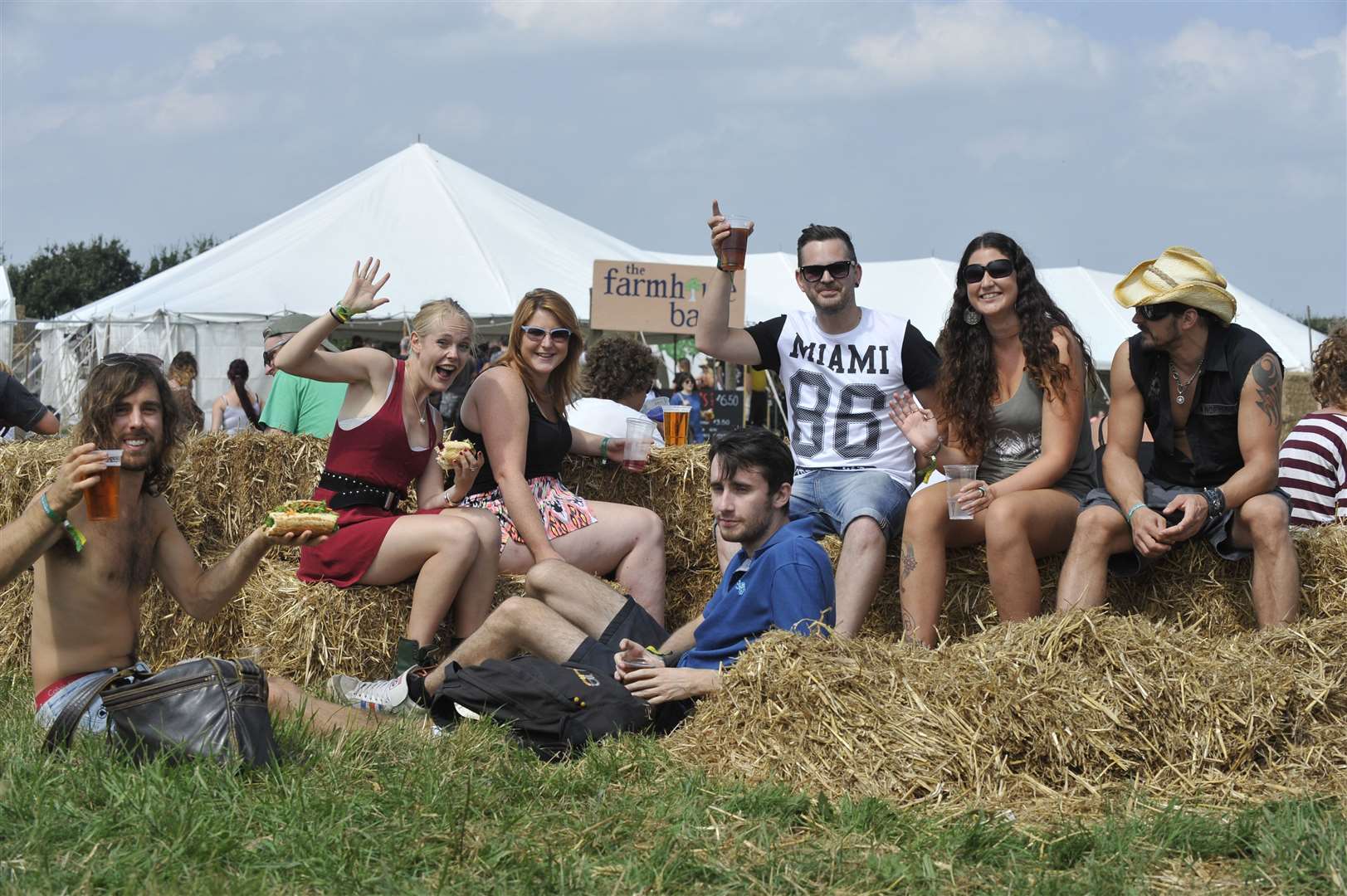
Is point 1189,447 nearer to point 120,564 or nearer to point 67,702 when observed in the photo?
point 120,564

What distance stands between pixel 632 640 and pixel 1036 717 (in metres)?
1.54

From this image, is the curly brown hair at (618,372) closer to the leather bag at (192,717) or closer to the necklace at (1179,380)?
the necklace at (1179,380)

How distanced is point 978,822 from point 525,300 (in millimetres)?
3149

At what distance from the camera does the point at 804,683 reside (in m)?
3.76

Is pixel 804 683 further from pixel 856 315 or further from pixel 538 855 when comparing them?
pixel 856 315

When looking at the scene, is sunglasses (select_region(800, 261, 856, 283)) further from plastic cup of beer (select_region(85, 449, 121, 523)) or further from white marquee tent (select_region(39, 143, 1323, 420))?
white marquee tent (select_region(39, 143, 1323, 420))

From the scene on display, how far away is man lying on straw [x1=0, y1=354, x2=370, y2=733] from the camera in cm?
388

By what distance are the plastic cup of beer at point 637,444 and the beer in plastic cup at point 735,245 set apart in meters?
1.29

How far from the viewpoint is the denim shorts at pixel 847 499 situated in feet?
15.7

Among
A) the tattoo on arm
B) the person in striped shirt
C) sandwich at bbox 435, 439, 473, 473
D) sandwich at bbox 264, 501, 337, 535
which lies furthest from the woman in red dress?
the person in striped shirt

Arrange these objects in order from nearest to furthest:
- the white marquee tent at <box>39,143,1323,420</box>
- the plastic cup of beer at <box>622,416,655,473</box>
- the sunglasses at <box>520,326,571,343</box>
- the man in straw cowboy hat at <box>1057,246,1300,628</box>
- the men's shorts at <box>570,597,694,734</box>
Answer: the men's shorts at <box>570,597,694,734</box>
the man in straw cowboy hat at <box>1057,246,1300,628</box>
the sunglasses at <box>520,326,571,343</box>
the plastic cup of beer at <box>622,416,655,473</box>
the white marquee tent at <box>39,143,1323,420</box>

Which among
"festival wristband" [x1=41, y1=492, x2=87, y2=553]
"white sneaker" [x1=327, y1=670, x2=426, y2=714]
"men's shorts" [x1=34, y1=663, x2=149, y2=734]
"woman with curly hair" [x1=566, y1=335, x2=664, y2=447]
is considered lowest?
"white sneaker" [x1=327, y1=670, x2=426, y2=714]

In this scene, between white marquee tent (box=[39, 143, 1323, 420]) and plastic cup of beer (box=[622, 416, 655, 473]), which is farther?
white marquee tent (box=[39, 143, 1323, 420])

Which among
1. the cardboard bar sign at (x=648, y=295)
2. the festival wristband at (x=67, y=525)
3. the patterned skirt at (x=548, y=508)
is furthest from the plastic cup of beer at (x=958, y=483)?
the cardboard bar sign at (x=648, y=295)
